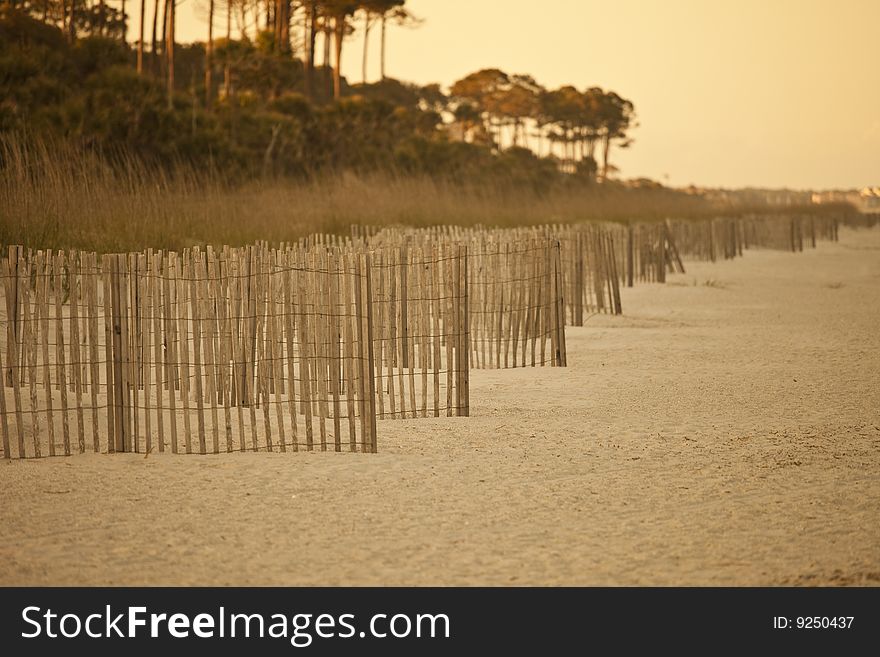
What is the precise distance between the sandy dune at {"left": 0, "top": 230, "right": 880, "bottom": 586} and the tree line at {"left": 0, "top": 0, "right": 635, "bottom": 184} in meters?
10.4

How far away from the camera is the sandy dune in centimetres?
411

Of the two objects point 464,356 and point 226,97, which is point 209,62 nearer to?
point 226,97

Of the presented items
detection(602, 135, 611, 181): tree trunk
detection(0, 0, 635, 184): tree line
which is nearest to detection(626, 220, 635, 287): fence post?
detection(0, 0, 635, 184): tree line

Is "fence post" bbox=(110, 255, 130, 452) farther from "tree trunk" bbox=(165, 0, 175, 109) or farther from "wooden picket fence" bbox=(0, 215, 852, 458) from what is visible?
"tree trunk" bbox=(165, 0, 175, 109)

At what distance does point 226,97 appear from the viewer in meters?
25.2

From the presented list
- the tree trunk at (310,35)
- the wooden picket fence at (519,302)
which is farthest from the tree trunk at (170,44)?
the wooden picket fence at (519,302)

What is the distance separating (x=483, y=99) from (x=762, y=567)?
58.0 m

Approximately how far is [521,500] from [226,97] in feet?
70.9

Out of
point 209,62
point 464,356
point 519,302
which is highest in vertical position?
point 209,62

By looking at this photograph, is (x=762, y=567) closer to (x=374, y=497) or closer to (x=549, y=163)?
(x=374, y=497)

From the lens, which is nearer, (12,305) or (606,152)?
(12,305)

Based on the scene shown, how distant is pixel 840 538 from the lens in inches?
175

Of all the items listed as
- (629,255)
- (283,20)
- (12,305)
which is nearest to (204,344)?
(12,305)
